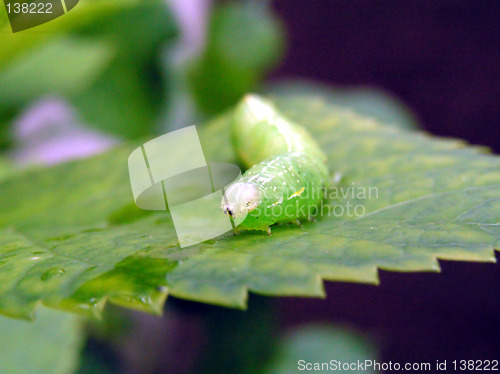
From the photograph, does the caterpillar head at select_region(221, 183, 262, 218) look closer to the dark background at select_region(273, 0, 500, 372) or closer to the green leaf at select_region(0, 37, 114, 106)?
the green leaf at select_region(0, 37, 114, 106)

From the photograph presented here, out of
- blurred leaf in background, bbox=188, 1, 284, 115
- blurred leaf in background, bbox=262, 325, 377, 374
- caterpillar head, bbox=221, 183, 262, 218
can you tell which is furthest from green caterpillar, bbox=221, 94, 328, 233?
blurred leaf in background, bbox=262, 325, 377, 374

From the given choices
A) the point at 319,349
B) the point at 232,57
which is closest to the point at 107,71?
the point at 232,57

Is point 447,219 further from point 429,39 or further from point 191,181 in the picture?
point 429,39

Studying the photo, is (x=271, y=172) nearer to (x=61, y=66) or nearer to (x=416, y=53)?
(x=61, y=66)

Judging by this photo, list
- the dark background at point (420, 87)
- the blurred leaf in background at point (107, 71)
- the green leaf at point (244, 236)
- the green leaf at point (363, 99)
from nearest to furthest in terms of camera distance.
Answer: the green leaf at point (244, 236) < the blurred leaf in background at point (107, 71) < the green leaf at point (363, 99) < the dark background at point (420, 87)

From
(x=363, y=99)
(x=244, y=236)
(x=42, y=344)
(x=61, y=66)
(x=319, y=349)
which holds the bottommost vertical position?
(x=319, y=349)

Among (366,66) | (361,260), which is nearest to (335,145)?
(361,260)

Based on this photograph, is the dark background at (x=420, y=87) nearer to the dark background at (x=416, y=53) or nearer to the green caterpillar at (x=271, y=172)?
the dark background at (x=416, y=53)

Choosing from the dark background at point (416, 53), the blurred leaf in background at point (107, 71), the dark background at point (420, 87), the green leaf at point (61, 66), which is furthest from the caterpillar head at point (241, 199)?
the dark background at point (416, 53)
